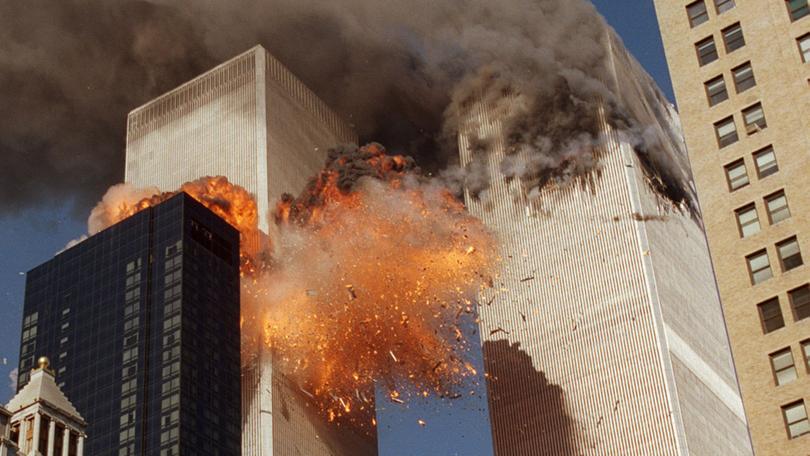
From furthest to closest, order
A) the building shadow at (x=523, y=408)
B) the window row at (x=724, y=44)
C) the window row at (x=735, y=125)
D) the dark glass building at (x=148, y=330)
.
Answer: the building shadow at (x=523, y=408) < the dark glass building at (x=148, y=330) < the window row at (x=724, y=44) < the window row at (x=735, y=125)

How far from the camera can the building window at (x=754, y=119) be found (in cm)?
7988

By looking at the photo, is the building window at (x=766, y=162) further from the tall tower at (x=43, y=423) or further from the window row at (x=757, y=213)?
the tall tower at (x=43, y=423)

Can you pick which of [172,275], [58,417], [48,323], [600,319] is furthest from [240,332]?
[58,417]

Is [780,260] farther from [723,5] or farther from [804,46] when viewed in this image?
[723,5]

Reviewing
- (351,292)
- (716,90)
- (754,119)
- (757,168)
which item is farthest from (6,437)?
(351,292)

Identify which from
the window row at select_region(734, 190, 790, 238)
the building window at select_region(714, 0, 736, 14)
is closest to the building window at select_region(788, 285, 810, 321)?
the window row at select_region(734, 190, 790, 238)

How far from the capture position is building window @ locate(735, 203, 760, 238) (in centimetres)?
7681

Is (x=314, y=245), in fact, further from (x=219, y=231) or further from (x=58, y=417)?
(x=58, y=417)

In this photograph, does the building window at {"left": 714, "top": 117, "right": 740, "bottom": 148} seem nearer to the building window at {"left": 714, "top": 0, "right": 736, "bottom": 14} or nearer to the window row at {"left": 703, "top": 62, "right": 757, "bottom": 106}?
the window row at {"left": 703, "top": 62, "right": 757, "bottom": 106}

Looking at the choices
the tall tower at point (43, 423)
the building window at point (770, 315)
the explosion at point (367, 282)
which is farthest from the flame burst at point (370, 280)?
the building window at point (770, 315)

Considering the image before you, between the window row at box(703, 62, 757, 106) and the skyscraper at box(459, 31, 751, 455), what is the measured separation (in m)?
97.6

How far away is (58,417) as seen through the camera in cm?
8656

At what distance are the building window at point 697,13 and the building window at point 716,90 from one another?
3883mm

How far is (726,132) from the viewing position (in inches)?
3184
